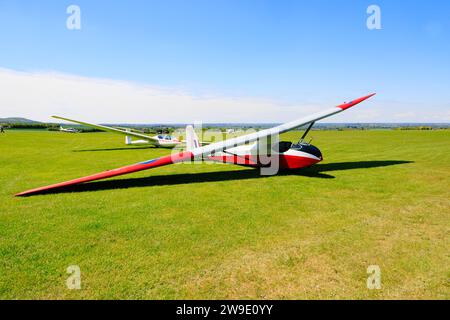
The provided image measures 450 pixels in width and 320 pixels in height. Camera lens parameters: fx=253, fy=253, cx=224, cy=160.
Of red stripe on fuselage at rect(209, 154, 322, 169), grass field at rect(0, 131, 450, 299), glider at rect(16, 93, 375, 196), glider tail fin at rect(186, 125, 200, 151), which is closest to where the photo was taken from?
grass field at rect(0, 131, 450, 299)

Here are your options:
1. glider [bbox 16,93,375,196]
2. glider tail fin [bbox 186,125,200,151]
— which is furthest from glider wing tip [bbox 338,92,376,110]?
glider tail fin [bbox 186,125,200,151]

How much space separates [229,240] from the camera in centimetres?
569

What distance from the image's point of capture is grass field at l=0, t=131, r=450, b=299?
4145 mm

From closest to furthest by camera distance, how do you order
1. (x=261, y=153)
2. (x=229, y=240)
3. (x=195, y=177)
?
(x=229, y=240)
(x=195, y=177)
(x=261, y=153)

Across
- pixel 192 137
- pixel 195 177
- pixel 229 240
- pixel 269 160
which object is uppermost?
pixel 192 137

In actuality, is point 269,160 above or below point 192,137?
below

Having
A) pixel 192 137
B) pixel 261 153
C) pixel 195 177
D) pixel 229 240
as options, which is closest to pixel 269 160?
pixel 261 153

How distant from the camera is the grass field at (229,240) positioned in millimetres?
4145

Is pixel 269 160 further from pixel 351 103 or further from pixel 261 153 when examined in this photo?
pixel 351 103

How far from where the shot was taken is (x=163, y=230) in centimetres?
621

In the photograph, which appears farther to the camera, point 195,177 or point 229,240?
point 195,177

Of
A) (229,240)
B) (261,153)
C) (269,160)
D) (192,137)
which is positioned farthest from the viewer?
(192,137)

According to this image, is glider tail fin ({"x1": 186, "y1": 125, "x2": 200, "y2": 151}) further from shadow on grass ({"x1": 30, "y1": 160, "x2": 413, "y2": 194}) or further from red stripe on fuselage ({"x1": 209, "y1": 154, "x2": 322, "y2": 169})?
shadow on grass ({"x1": 30, "y1": 160, "x2": 413, "y2": 194})
